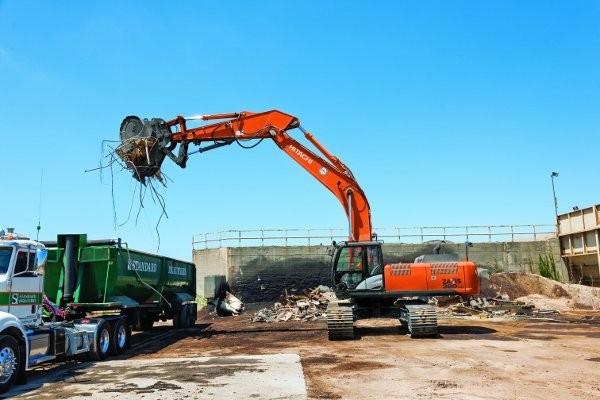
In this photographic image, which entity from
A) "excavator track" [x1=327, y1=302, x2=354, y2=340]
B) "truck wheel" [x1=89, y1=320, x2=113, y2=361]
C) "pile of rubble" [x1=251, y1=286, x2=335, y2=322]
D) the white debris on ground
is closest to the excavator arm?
"excavator track" [x1=327, y1=302, x2=354, y2=340]

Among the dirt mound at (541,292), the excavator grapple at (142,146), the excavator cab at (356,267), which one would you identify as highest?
the excavator grapple at (142,146)

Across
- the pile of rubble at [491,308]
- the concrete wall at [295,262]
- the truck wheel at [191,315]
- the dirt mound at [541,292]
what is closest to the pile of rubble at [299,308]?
the concrete wall at [295,262]

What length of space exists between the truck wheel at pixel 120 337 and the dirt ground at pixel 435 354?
0.41 m

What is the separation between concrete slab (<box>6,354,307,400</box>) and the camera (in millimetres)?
8211

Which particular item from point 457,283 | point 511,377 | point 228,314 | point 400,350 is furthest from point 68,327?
point 228,314

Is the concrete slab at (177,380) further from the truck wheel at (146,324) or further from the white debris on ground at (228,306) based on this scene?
the white debris on ground at (228,306)

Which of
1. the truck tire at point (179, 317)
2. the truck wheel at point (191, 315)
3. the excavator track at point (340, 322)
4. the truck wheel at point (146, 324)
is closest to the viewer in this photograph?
the excavator track at point (340, 322)

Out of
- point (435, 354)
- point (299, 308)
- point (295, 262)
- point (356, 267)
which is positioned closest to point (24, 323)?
point (435, 354)

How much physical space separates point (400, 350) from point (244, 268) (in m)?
18.3

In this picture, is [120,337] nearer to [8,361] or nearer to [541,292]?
[8,361]

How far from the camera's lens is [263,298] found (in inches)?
1166

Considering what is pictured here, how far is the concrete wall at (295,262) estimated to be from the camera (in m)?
29.9

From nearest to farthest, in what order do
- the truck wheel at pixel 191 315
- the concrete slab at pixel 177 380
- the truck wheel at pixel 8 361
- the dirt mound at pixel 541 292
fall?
the concrete slab at pixel 177 380, the truck wheel at pixel 8 361, the truck wheel at pixel 191 315, the dirt mound at pixel 541 292

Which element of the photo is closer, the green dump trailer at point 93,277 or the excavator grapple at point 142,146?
the green dump trailer at point 93,277
